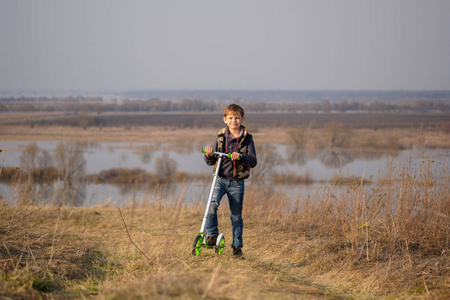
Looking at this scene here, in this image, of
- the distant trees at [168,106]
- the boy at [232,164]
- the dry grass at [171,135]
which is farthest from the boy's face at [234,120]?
the distant trees at [168,106]

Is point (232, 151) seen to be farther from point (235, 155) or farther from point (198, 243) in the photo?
point (198, 243)

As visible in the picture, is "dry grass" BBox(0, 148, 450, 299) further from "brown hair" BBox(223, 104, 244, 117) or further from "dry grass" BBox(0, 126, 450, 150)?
"dry grass" BBox(0, 126, 450, 150)

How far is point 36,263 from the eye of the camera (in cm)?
507

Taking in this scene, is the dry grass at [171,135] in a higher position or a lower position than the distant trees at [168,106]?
lower

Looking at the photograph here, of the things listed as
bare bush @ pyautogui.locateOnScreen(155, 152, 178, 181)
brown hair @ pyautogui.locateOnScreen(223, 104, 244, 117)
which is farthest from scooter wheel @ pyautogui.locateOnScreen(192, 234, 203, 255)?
bare bush @ pyautogui.locateOnScreen(155, 152, 178, 181)

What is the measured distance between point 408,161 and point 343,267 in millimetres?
2331

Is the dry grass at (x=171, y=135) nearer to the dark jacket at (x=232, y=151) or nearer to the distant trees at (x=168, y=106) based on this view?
the distant trees at (x=168, y=106)

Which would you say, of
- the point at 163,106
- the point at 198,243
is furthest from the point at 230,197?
the point at 163,106

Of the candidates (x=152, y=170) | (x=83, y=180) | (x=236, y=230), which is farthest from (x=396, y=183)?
(x=152, y=170)

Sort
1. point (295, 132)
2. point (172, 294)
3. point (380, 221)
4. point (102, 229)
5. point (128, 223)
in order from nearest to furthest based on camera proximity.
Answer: point (172, 294) → point (380, 221) → point (102, 229) → point (128, 223) → point (295, 132)

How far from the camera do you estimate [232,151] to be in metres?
5.70

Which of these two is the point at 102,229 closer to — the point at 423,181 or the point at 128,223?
the point at 128,223

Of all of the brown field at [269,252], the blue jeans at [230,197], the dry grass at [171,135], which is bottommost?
the dry grass at [171,135]

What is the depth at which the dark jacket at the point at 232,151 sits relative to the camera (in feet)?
18.3
